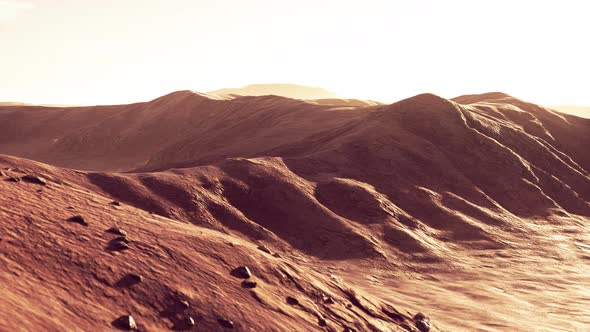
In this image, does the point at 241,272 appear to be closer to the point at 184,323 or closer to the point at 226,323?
the point at 226,323

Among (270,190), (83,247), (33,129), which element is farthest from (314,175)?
(33,129)

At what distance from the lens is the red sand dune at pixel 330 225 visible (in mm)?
9422

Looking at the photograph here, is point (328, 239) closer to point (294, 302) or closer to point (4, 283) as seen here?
point (294, 302)

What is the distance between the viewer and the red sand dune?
9422 millimetres

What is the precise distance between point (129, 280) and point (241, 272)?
Answer: 87.3 inches

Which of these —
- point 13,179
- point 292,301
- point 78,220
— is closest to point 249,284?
point 292,301

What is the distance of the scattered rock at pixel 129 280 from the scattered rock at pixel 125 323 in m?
0.91

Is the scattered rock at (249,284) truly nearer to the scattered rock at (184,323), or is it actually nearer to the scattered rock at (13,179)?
the scattered rock at (184,323)

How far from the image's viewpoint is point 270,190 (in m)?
23.0

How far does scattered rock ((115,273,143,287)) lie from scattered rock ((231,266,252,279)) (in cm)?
191

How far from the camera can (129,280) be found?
30.4ft

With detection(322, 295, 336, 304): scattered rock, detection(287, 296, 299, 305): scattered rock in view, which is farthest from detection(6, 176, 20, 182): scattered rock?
detection(322, 295, 336, 304): scattered rock

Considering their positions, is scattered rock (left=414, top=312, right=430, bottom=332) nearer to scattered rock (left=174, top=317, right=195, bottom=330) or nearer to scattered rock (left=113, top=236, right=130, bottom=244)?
scattered rock (left=174, top=317, right=195, bottom=330)

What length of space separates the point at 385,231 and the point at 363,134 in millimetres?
8527
